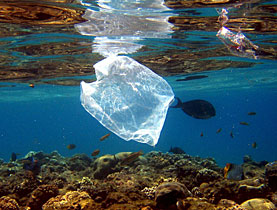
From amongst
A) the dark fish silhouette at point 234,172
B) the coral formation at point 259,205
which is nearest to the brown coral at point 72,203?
the coral formation at point 259,205

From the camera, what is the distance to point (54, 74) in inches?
717

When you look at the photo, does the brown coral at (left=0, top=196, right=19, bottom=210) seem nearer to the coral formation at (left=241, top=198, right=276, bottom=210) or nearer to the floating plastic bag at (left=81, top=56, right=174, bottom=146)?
the floating plastic bag at (left=81, top=56, right=174, bottom=146)

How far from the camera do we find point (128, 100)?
609 cm

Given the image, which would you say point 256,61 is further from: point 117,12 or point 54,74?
point 54,74

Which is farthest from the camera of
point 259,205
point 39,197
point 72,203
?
point 39,197

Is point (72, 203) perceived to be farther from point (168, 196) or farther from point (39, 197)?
point (168, 196)

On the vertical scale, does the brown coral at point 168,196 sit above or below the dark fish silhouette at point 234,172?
above

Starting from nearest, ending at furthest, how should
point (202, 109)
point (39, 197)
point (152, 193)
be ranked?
point (39, 197), point (152, 193), point (202, 109)

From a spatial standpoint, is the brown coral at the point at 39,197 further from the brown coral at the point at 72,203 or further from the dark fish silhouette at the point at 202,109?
the dark fish silhouette at the point at 202,109

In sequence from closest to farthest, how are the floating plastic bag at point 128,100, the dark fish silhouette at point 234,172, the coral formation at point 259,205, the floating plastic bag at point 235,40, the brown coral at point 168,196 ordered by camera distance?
the coral formation at point 259,205 < the brown coral at point 168,196 < the floating plastic bag at point 128,100 < the dark fish silhouette at point 234,172 < the floating plastic bag at point 235,40

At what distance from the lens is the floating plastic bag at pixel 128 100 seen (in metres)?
5.67

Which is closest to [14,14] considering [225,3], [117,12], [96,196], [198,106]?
[117,12]

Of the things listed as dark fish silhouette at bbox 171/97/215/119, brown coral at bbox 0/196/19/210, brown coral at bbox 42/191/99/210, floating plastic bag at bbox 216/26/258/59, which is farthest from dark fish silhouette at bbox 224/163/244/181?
brown coral at bbox 0/196/19/210

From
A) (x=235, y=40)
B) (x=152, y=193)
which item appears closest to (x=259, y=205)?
(x=152, y=193)
